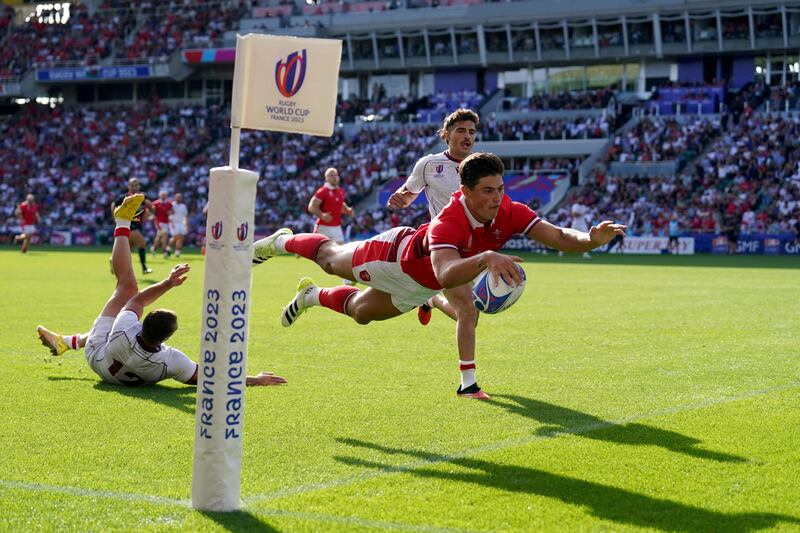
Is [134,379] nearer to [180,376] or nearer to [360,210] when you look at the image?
[180,376]

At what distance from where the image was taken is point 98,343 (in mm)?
9375

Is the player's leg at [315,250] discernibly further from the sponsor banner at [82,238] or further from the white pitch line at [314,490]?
the sponsor banner at [82,238]

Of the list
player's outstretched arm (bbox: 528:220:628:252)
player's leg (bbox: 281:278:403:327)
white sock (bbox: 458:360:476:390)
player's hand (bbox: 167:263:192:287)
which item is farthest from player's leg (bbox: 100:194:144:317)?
player's outstretched arm (bbox: 528:220:628:252)

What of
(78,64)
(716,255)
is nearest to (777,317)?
(716,255)

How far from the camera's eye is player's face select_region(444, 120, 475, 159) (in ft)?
32.6

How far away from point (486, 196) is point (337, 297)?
259 centimetres

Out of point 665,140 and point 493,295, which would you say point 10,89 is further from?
point 493,295

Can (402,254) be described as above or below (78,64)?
below

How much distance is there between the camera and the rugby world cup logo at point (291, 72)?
17.6 ft

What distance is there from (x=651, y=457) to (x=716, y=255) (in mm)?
35164

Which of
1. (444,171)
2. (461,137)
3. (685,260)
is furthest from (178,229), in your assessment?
(461,137)

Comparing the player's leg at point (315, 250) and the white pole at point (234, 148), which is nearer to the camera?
the white pole at point (234, 148)

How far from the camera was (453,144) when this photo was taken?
33.2ft

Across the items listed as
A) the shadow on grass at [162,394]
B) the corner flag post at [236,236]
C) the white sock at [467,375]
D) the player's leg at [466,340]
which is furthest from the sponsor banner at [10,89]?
the corner flag post at [236,236]
